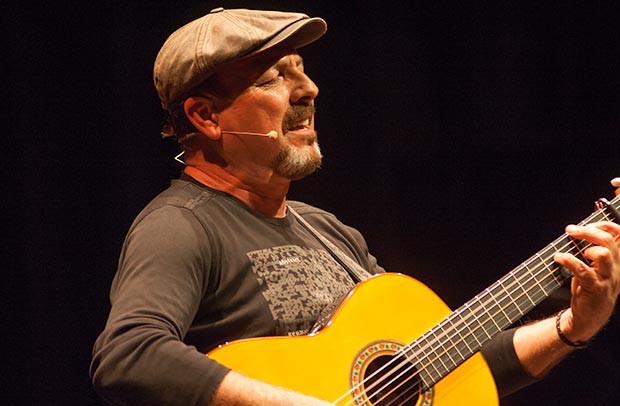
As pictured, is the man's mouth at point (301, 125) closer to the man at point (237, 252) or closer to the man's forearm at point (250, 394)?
the man at point (237, 252)

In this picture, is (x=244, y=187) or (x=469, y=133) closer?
(x=244, y=187)

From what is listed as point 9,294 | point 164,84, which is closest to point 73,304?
point 9,294

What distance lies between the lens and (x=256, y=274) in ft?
6.49

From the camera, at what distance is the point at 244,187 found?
2.18m

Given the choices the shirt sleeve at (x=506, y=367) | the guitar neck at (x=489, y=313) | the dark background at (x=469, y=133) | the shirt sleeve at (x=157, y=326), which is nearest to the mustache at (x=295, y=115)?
the shirt sleeve at (x=157, y=326)

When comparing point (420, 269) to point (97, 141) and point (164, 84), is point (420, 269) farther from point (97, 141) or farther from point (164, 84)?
point (164, 84)

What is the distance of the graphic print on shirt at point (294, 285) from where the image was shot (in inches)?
77.0

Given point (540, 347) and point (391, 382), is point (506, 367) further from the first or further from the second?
point (391, 382)

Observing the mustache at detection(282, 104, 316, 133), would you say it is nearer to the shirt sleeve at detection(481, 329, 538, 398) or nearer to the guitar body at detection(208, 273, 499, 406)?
the guitar body at detection(208, 273, 499, 406)

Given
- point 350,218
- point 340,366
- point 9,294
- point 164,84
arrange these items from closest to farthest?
Result: 1. point 340,366
2. point 164,84
3. point 9,294
4. point 350,218

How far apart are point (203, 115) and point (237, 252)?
16.2 inches

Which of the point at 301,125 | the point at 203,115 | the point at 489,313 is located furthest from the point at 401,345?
the point at 203,115

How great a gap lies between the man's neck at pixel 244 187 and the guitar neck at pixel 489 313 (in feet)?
1.71

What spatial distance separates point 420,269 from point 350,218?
1.22 ft
